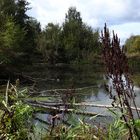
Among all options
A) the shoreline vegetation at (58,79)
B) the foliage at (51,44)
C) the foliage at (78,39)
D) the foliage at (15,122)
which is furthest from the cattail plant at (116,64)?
the foliage at (78,39)

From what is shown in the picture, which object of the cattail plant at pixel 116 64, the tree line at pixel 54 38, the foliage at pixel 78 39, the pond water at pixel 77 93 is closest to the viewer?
the cattail plant at pixel 116 64

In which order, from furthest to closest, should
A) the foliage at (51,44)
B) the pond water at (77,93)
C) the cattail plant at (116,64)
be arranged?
the foliage at (51,44), the pond water at (77,93), the cattail plant at (116,64)

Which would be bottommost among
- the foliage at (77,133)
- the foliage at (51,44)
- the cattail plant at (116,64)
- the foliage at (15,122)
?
the foliage at (77,133)

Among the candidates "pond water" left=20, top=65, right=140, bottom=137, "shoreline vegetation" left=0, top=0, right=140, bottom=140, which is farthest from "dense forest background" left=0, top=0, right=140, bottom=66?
"pond water" left=20, top=65, right=140, bottom=137

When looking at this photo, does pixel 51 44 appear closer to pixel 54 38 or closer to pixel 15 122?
pixel 54 38

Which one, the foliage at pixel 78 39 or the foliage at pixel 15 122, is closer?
the foliage at pixel 15 122

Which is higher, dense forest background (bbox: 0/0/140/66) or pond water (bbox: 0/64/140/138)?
dense forest background (bbox: 0/0/140/66)

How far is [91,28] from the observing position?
282 ft

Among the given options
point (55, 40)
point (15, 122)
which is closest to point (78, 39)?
point (55, 40)

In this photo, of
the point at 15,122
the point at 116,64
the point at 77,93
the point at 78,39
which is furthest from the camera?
the point at 78,39

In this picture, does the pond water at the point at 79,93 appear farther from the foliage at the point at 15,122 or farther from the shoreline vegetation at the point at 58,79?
the foliage at the point at 15,122

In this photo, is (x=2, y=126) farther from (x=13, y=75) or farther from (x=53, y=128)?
(x=13, y=75)

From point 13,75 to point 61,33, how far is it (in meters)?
53.3

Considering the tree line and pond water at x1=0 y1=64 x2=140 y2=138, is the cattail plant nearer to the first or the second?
pond water at x1=0 y1=64 x2=140 y2=138
